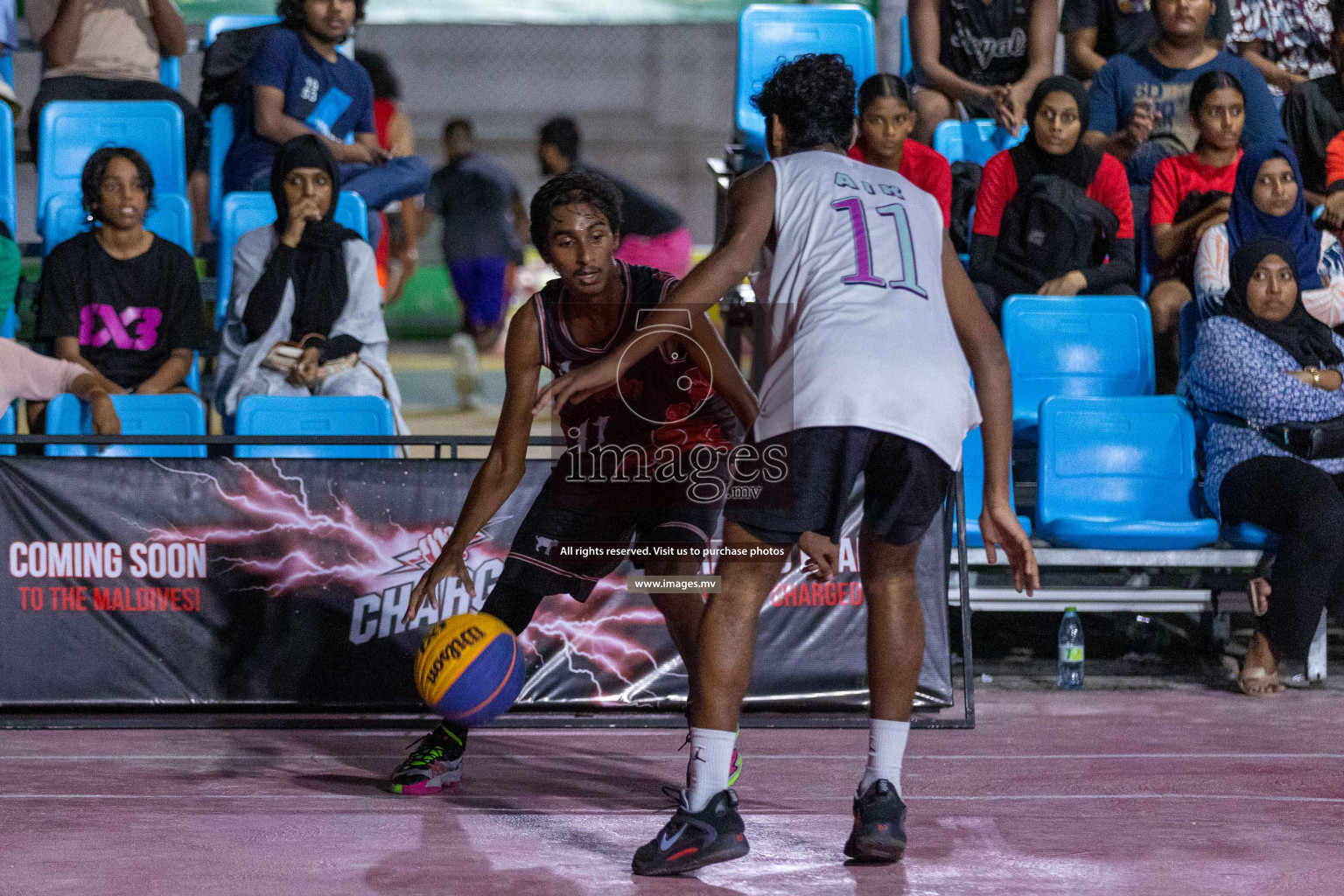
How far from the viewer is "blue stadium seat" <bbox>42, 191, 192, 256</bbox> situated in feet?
24.2

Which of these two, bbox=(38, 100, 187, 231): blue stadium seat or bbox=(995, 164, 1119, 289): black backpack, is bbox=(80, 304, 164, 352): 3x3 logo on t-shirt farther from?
bbox=(995, 164, 1119, 289): black backpack

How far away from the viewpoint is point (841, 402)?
3436 mm

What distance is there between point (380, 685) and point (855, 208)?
263cm

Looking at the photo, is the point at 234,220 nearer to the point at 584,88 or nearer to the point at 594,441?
the point at 594,441

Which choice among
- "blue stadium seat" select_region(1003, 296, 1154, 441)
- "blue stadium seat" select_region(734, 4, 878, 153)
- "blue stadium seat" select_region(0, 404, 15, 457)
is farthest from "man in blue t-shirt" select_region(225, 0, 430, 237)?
"blue stadium seat" select_region(1003, 296, 1154, 441)

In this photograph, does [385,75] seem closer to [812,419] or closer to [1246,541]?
[1246,541]

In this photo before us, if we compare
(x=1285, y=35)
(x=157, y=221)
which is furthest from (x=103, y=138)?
(x=1285, y=35)

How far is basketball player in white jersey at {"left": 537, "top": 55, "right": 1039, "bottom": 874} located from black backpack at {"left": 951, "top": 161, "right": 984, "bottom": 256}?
13.2 feet

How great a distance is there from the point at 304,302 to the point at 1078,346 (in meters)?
3.60

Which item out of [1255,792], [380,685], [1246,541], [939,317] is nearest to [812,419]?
[939,317]

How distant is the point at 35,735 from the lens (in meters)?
5.06

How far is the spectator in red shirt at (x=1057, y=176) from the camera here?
7.23m

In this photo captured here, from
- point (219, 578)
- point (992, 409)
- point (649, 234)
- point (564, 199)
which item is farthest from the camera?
point (649, 234)

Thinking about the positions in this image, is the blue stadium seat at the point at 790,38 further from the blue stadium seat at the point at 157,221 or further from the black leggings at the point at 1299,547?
the black leggings at the point at 1299,547
